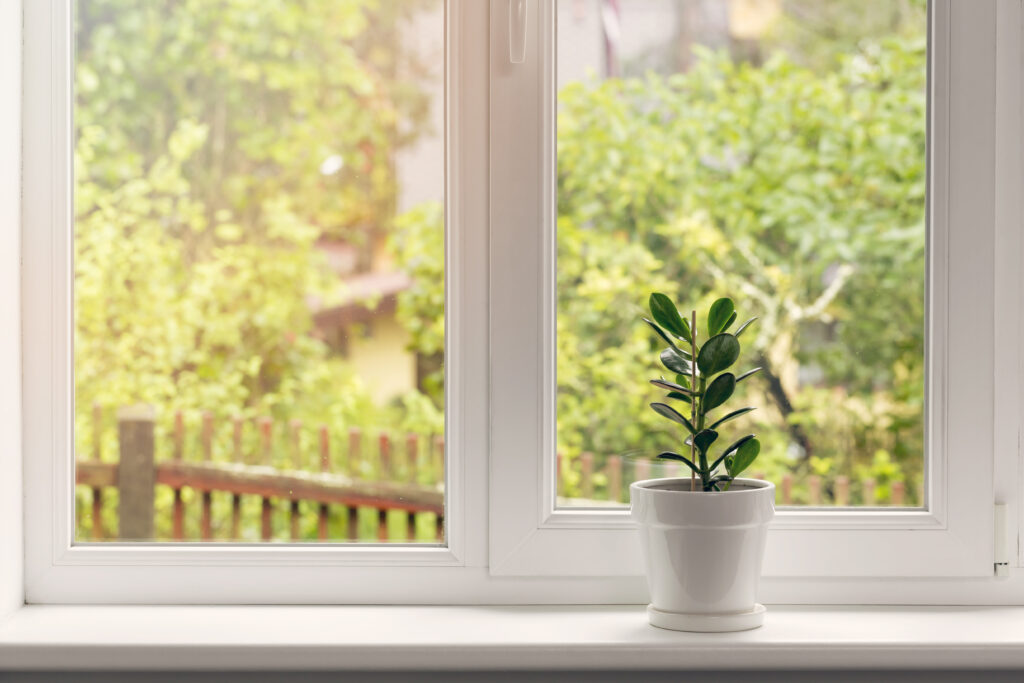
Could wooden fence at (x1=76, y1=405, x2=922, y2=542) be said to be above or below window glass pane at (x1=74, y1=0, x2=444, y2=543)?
below

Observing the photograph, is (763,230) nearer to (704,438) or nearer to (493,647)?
(704,438)

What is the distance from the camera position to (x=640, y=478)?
1.20 m

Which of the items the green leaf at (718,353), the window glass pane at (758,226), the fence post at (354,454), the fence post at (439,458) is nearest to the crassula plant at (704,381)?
the green leaf at (718,353)

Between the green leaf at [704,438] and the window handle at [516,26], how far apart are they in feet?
1.69

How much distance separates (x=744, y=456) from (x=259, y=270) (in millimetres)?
→ 662

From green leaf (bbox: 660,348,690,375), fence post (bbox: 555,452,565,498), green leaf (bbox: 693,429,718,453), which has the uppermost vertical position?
green leaf (bbox: 660,348,690,375)

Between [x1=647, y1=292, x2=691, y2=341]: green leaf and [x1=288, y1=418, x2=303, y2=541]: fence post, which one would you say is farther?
[x1=288, y1=418, x2=303, y2=541]: fence post

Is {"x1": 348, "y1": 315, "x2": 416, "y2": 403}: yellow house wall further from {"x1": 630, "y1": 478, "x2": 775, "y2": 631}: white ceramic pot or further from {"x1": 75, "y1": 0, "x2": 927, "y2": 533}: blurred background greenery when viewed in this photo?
{"x1": 630, "y1": 478, "x2": 775, "y2": 631}: white ceramic pot

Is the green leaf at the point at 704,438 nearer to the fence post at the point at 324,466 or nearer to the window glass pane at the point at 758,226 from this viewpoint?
the window glass pane at the point at 758,226

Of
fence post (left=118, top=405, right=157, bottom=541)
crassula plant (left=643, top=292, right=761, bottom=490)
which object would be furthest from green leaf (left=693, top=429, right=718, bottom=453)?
fence post (left=118, top=405, right=157, bottom=541)

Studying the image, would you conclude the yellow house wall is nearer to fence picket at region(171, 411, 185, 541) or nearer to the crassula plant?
fence picket at region(171, 411, 185, 541)

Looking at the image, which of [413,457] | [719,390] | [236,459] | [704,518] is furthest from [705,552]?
[236,459]

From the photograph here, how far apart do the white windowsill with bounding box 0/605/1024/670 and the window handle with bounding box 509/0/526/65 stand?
0.70 m

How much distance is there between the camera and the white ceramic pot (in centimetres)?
101
